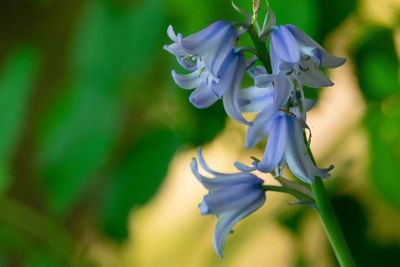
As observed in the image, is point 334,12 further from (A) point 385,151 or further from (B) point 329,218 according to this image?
(B) point 329,218

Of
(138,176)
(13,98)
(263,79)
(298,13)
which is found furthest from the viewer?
(13,98)

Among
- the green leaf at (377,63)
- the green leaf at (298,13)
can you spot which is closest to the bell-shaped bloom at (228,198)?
the green leaf at (298,13)

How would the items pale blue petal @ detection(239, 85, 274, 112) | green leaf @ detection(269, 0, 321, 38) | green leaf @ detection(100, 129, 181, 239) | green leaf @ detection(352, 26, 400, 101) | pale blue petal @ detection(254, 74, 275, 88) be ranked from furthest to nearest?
1. green leaf @ detection(100, 129, 181, 239)
2. green leaf @ detection(352, 26, 400, 101)
3. green leaf @ detection(269, 0, 321, 38)
4. pale blue petal @ detection(239, 85, 274, 112)
5. pale blue petal @ detection(254, 74, 275, 88)

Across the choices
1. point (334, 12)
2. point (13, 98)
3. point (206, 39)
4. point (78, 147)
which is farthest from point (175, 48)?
point (13, 98)

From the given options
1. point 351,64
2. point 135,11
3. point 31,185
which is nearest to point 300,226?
point 351,64

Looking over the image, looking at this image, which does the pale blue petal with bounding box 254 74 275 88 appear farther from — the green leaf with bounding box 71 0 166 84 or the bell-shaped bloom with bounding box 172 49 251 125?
the green leaf with bounding box 71 0 166 84

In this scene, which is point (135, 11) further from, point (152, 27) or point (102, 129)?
point (102, 129)

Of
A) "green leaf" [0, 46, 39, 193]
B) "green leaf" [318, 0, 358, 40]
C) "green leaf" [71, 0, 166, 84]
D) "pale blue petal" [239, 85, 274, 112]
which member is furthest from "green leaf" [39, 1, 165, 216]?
"pale blue petal" [239, 85, 274, 112]
